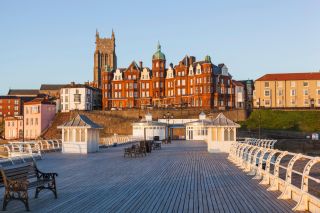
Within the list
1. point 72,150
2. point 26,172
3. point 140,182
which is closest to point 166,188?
point 140,182

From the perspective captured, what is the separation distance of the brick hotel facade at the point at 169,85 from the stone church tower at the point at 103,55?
48727mm

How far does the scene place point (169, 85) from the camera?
11262 cm

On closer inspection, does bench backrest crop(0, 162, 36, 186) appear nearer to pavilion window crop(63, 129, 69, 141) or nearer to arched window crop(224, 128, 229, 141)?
pavilion window crop(63, 129, 69, 141)

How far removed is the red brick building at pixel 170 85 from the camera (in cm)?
10319

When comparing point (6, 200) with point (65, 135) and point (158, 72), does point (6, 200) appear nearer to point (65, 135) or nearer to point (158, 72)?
point (65, 135)

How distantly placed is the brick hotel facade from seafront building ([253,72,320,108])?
9278mm

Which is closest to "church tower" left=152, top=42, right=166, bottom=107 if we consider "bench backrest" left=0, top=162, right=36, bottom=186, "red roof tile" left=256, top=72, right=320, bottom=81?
"red roof tile" left=256, top=72, right=320, bottom=81

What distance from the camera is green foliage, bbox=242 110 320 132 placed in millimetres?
82625

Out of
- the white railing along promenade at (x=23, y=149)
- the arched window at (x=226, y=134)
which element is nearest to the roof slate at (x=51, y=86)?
the white railing along promenade at (x=23, y=149)

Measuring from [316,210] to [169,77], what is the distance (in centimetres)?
10394

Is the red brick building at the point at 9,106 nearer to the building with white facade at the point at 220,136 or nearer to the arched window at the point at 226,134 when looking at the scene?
the building with white facade at the point at 220,136

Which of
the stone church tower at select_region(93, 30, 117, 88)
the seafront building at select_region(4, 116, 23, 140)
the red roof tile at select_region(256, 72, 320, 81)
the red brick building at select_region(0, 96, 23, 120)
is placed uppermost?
the stone church tower at select_region(93, 30, 117, 88)

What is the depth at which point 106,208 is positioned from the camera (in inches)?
395

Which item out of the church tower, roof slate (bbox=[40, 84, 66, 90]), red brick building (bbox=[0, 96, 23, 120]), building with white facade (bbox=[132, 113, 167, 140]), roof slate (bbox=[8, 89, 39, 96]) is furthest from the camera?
roof slate (bbox=[40, 84, 66, 90])
